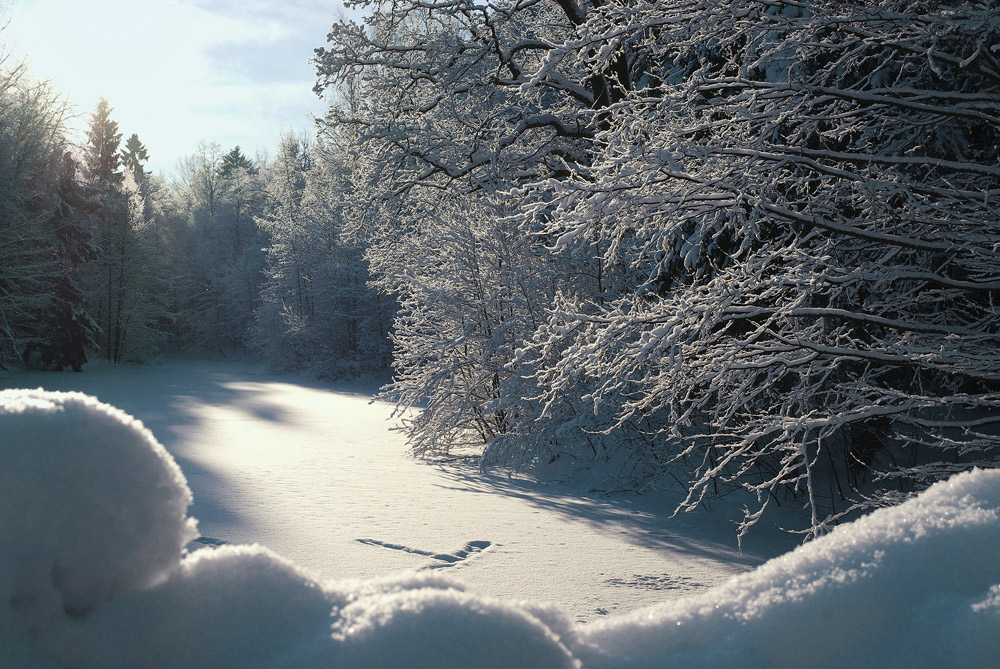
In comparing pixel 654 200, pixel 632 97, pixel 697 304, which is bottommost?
pixel 697 304

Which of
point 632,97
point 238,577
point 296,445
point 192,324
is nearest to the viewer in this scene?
point 238,577

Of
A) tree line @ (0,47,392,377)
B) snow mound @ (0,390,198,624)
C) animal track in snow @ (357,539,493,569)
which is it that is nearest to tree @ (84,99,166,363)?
tree line @ (0,47,392,377)

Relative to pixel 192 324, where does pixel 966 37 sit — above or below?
above

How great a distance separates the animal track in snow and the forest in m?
1.29

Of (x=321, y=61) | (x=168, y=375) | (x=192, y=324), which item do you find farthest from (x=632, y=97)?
(x=192, y=324)

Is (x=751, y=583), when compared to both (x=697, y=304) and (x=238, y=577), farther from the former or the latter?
(x=697, y=304)

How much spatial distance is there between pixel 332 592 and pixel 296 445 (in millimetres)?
9495

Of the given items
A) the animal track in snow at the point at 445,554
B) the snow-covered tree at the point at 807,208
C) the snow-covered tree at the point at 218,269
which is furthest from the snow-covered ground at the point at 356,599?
the snow-covered tree at the point at 218,269

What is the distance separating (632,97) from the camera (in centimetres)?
509

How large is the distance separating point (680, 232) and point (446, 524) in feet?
10.1

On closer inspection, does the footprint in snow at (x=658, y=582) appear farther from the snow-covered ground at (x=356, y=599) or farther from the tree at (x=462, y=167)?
the tree at (x=462, y=167)

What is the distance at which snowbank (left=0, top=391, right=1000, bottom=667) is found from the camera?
0.70m

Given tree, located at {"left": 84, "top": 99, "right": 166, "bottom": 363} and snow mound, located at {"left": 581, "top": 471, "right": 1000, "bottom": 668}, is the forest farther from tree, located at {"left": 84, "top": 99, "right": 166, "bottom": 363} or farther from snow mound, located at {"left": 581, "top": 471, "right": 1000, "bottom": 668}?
tree, located at {"left": 84, "top": 99, "right": 166, "bottom": 363}

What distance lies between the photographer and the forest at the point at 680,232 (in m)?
4.16
